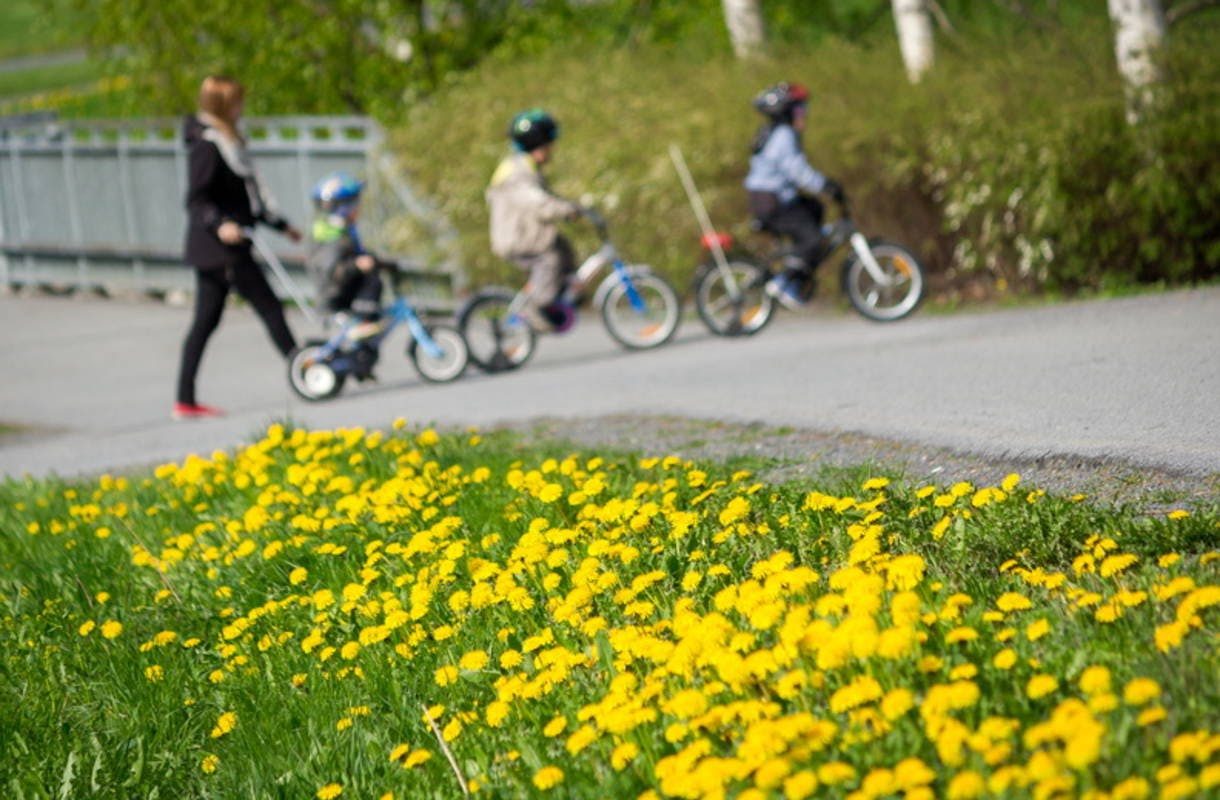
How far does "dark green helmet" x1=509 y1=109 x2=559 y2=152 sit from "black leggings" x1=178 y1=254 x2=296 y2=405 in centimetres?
179

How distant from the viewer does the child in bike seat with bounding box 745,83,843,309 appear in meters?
11.8

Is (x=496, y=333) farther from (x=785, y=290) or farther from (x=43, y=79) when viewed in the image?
(x=43, y=79)

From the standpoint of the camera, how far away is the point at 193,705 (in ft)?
17.2

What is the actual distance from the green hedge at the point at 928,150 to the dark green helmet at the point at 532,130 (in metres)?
2.49

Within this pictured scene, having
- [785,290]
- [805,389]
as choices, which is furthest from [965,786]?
[785,290]

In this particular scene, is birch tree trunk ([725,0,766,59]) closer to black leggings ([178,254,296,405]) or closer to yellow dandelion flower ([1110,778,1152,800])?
black leggings ([178,254,296,405])

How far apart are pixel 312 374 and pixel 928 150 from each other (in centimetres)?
444

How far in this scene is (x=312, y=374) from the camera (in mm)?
11719

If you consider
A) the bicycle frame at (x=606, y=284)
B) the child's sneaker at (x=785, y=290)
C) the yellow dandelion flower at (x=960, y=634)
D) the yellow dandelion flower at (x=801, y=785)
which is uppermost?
the bicycle frame at (x=606, y=284)

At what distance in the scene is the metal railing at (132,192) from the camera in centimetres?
1750

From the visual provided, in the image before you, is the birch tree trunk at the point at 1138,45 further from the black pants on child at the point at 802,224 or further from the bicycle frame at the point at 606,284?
the bicycle frame at the point at 606,284

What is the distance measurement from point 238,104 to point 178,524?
15.5 ft

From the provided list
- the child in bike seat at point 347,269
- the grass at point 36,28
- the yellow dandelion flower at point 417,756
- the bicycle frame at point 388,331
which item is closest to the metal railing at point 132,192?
the grass at point 36,28

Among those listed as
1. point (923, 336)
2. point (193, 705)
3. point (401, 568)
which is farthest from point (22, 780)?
point (923, 336)
